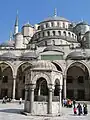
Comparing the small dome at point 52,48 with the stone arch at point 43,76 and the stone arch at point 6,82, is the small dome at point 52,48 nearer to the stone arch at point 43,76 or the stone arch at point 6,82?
the stone arch at point 6,82

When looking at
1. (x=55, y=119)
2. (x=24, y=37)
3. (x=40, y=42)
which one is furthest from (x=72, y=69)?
(x=55, y=119)

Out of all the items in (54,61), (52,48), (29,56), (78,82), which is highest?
(52,48)

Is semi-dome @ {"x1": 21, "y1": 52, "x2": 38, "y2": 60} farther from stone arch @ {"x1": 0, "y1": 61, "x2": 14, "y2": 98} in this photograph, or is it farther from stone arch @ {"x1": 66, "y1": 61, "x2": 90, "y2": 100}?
stone arch @ {"x1": 66, "y1": 61, "x2": 90, "y2": 100}

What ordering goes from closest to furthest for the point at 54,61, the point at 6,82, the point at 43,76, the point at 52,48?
the point at 43,76 → the point at 54,61 → the point at 52,48 → the point at 6,82

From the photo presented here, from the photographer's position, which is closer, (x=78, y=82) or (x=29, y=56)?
(x=29, y=56)

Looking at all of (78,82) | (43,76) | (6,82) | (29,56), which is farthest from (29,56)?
(43,76)

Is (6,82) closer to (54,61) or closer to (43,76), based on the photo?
(54,61)

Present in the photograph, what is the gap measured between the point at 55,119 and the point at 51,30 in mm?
24243

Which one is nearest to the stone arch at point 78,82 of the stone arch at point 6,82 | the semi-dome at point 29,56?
the semi-dome at point 29,56

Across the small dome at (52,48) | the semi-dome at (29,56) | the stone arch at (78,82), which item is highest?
the small dome at (52,48)

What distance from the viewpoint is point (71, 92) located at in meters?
27.2

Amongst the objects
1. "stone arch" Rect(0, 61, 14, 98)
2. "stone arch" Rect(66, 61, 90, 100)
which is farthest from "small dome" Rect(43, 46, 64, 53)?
"stone arch" Rect(0, 61, 14, 98)

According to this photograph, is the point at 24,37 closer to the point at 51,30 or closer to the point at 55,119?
the point at 51,30

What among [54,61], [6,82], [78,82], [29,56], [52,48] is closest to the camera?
[54,61]
